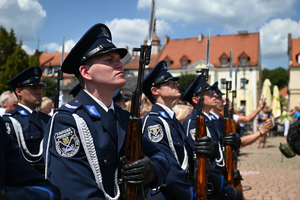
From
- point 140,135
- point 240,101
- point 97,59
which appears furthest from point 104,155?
point 240,101

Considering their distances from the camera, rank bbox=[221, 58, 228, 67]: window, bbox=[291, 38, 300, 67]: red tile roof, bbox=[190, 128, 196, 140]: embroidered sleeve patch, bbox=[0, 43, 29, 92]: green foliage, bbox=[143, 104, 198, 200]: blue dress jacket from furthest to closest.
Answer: bbox=[291, 38, 300, 67]: red tile roof, bbox=[221, 58, 228, 67]: window, bbox=[0, 43, 29, 92]: green foliage, bbox=[190, 128, 196, 140]: embroidered sleeve patch, bbox=[143, 104, 198, 200]: blue dress jacket

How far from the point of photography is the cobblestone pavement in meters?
7.80

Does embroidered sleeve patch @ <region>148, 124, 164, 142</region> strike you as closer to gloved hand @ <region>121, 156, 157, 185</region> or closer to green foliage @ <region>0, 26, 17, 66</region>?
gloved hand @ <region>121, 156, 157, 185</region>

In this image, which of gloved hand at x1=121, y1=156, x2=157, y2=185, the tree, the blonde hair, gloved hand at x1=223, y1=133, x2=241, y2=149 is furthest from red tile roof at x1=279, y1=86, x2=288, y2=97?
gloved hand at x1=121, y1=156, x2=157, y2=185

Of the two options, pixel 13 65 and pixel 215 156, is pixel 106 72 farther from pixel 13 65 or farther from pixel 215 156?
pixel 13 65

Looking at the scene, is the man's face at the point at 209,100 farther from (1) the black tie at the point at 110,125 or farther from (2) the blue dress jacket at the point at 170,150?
(1) the black tie at the point at 110,125

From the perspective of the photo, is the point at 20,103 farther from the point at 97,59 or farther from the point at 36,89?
the point at 97,59

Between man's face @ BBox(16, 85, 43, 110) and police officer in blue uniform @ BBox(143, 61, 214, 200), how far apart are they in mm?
1899

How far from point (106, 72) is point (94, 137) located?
1.69 ft

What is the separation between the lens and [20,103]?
16.3 ft

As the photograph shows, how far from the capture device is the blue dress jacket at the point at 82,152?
2.07 m

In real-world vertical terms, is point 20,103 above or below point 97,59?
below

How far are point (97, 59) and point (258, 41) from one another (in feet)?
175

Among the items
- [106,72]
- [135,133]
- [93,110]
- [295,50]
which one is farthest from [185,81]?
[135,133]
